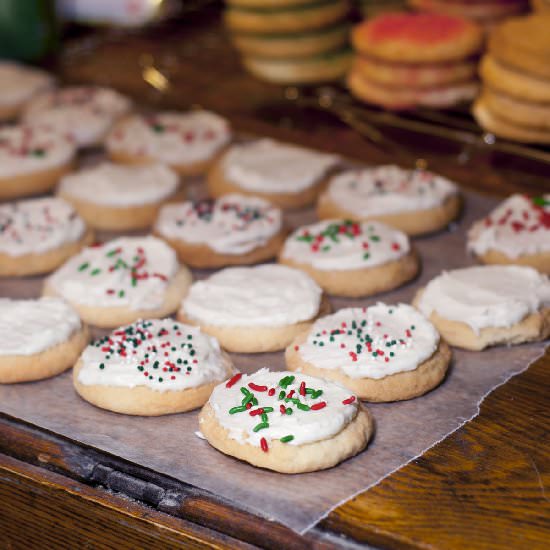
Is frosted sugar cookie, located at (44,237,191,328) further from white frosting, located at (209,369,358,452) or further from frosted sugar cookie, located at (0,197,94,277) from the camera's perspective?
white frosting, located at (209,369,358,452)

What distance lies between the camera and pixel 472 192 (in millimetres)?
3393

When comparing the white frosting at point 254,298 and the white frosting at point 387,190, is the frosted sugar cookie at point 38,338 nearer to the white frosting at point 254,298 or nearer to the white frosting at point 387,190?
the white frosting at point 254,298

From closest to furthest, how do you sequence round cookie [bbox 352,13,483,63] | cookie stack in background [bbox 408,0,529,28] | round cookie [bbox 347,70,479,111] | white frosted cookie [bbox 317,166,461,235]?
white frosted cookie [bbox 317,166,461,235], round cookie [bbox 352,13,483,63], round cookie [bbox 347,70,479,111], cookie stack in background [bbox 408,0,529,28]

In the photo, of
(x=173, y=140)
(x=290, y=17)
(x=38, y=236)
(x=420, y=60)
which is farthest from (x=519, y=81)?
(x=38, y=236)

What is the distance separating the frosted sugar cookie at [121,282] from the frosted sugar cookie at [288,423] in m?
0.59

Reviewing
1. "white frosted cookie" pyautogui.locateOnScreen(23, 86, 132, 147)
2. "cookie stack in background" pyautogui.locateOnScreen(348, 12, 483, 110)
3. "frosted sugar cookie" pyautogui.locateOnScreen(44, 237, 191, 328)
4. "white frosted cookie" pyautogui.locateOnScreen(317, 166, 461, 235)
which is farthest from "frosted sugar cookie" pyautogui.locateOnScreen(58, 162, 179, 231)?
"cookie stack in background" pyautogui.locateOnScreen(348, 12, 483, 110)

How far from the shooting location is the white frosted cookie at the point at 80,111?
153 inches

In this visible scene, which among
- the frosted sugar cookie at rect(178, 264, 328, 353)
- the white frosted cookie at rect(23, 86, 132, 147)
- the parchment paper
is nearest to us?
the parchment paper

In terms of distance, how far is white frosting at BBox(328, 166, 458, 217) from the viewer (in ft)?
10.4

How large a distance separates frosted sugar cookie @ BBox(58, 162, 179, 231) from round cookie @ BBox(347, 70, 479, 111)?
77 cm

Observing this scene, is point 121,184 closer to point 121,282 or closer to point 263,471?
point 121,282

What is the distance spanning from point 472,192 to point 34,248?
4.87 ft

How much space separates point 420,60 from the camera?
3.31 m

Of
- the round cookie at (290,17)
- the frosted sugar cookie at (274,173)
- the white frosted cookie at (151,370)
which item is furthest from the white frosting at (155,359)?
the round cookie at (290,17)
